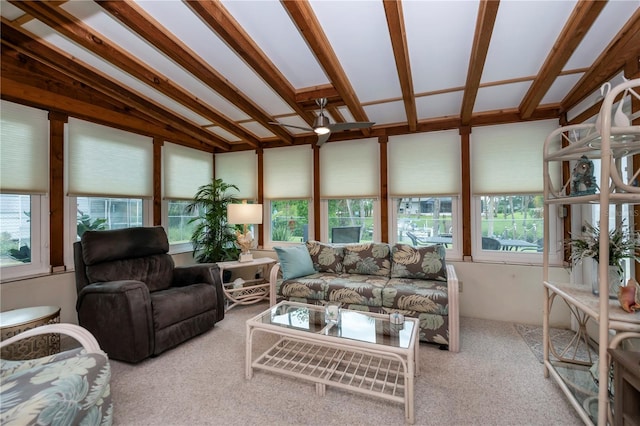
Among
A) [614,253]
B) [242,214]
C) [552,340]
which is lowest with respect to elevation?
[552,340]

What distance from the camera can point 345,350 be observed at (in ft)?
6.94

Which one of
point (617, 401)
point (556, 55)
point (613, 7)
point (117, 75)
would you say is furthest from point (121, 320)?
point (613, 7)

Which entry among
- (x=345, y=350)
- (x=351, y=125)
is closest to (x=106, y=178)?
(x=351, y=125)

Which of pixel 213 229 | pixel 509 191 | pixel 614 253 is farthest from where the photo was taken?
pixel 213 229

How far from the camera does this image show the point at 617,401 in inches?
54.1

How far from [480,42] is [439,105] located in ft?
4.38

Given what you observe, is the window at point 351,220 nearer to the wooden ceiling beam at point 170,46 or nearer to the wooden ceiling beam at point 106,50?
the wooden ceiling beam at point 170,46

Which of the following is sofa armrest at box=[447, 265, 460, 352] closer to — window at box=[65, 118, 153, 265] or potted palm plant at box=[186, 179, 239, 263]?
potted palm plant at box=[186, 179, 239, 263]

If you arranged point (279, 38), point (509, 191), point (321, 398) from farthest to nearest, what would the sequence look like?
point (509, 191)
point (279, 38)
point (321, 398)

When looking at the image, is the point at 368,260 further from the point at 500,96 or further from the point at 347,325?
the point at 500,96

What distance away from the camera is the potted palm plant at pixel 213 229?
14.2ft

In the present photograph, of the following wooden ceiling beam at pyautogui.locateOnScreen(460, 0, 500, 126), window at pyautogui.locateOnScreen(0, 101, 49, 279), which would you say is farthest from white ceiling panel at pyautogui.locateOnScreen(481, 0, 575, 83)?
window at pyautogui.locateOnScreen(0, 101, 49, 279)

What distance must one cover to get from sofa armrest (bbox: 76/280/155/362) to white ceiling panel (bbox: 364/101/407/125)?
3.07m

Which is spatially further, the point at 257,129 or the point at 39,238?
the point at 257,129
